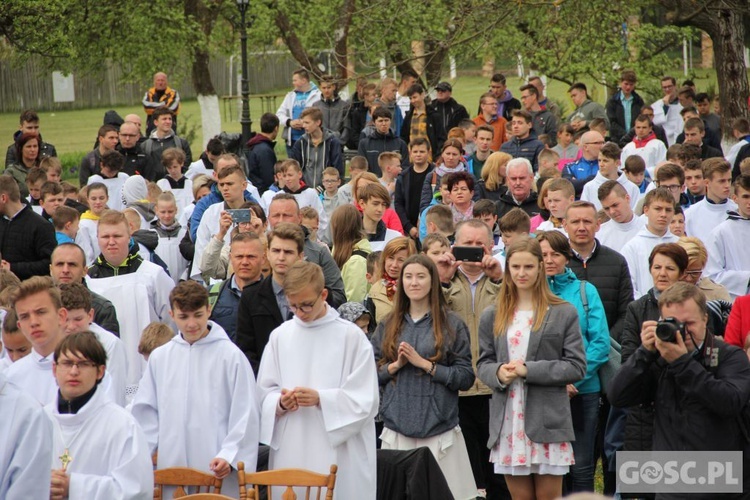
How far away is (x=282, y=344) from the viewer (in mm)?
6234

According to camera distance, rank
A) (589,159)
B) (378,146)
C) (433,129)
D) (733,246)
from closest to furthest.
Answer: (733,246) < (589,159) < (378,146) < (433,129)

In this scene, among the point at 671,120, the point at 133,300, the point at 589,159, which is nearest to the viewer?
the point at 133,300

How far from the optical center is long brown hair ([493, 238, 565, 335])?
21.7 ft

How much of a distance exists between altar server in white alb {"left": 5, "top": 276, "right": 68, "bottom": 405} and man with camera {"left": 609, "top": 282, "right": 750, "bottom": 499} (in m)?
3.16

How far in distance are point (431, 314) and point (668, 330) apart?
1.61m

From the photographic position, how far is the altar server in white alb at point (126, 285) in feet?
26.5

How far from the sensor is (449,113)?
17.1m

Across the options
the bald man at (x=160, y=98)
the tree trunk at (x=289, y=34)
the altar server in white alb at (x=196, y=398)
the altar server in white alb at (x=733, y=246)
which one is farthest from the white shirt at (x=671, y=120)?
the altar server in white alb at (x=196, y=398)

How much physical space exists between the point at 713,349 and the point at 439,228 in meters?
3.61

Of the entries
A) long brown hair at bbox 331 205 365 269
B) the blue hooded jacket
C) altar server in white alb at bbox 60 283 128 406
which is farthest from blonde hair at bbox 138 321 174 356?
the blue hooded jacket

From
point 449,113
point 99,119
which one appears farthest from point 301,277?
point 99,119

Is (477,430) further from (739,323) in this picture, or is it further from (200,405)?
(200,405)

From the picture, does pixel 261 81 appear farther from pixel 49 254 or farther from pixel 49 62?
pixel 49 254

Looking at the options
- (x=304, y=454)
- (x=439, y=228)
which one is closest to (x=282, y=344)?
(x=304, y=454)
